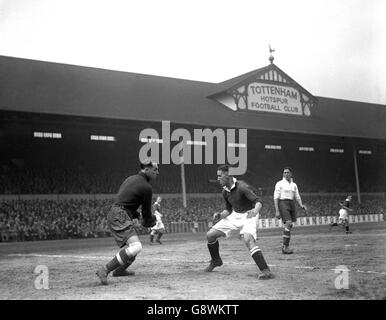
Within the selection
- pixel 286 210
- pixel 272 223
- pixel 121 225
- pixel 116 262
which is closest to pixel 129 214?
pixel 121 225

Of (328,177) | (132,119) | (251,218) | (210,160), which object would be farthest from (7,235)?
(328,177)

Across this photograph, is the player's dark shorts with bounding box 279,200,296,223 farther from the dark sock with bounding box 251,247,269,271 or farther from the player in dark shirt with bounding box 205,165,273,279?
the dark sock with bounding box 251,247,269,271

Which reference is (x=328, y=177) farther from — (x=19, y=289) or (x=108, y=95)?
(x=19, y=289)

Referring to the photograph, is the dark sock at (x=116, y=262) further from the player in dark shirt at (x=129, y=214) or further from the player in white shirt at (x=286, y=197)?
the player in white shirt at (x=286, y=197)

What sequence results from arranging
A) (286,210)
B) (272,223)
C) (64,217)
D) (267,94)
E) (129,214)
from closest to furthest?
(129,214)
(286,210)
(64,217)
(272,223)
(267,94)

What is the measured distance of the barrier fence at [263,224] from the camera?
24125mm

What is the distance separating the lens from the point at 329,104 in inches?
1857

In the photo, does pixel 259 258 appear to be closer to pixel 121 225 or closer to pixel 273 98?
pixel 121 225

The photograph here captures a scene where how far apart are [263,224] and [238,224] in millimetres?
25338

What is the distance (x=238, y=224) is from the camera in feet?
28.9

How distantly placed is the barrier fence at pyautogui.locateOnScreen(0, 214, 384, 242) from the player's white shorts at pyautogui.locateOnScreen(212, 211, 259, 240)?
57.1 ft

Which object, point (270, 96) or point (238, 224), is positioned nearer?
point (238, 224)
